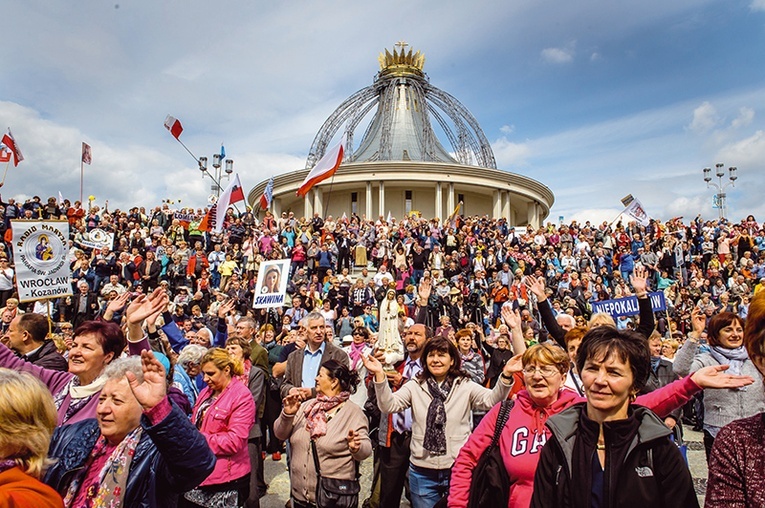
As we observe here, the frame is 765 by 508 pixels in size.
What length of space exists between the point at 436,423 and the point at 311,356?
2377 mm

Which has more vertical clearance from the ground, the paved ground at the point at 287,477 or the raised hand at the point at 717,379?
the raised hand at the point at 717,379

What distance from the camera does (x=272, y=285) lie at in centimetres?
930

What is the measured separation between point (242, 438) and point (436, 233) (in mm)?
17311

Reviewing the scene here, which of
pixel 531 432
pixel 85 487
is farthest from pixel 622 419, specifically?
pixel 85 487

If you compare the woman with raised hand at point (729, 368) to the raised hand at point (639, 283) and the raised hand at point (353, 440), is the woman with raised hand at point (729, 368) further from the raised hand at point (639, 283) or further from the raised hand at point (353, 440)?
the raised hand at point (353, 440)

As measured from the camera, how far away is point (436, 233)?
20.5 metres

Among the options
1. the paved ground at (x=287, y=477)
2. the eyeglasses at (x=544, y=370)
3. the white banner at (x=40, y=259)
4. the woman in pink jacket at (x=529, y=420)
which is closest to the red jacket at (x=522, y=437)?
the woman in pink jacket at (x=529, y=420)

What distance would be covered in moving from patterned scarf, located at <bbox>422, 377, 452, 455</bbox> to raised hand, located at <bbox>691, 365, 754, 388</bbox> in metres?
1.76

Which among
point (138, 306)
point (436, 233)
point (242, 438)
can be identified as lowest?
point (242, 438)

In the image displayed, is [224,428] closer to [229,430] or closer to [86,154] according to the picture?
[229,430]

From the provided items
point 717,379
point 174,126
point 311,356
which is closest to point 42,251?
point 311,356

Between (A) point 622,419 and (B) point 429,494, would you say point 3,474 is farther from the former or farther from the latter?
(B) point 429,494

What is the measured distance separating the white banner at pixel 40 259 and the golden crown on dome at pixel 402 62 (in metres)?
42.2

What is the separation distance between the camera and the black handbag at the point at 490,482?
9.13ft
